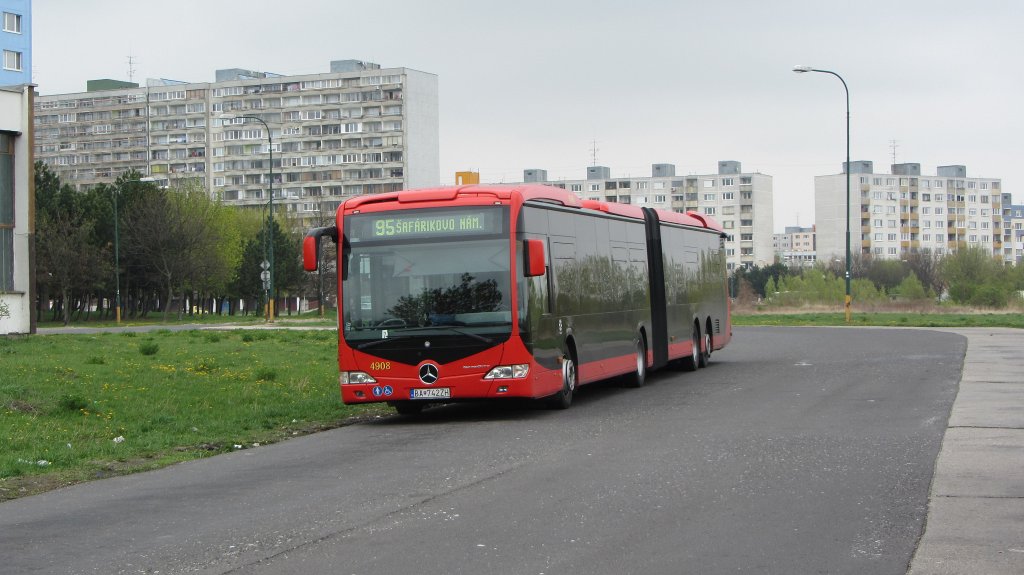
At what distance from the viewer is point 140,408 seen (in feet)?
57.3

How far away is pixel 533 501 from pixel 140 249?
7940cm

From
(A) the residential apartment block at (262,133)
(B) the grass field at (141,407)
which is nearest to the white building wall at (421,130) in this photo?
(A) the residential apartment block at (262,133)

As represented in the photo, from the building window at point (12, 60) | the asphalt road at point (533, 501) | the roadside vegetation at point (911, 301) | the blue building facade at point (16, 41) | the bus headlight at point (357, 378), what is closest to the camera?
the asphalt road at point (533, 501)

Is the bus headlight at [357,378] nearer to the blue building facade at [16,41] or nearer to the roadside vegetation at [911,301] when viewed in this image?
the roadside vegetation at [911,301]

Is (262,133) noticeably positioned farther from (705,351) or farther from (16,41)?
(705,351)

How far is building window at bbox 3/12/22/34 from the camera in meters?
93.3

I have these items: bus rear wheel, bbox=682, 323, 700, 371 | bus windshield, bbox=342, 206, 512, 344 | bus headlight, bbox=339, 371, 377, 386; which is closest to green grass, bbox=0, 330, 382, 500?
bus headlight, bbox=339, 371, 377, 386

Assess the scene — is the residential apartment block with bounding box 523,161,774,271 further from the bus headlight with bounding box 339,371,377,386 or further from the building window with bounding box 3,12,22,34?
the bus headlight with bounding box 339,371,377,386

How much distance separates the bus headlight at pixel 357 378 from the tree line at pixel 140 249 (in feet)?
174

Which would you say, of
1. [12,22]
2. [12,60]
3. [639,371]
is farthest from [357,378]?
[12,22]

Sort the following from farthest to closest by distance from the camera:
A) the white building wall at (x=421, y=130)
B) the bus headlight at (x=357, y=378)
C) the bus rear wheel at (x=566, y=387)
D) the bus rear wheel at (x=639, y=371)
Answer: the white building wall at (x=421, y=130)
the bus rear wheel at (x=639, y=371)
the bus rear wheel at (x=566, y=387)
the bus headlight at (x=357, y=378)

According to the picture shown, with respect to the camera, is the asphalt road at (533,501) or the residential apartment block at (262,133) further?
the residential apartment block at (262,133)

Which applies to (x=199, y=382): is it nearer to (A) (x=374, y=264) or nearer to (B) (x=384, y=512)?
(A) (x=374, y=264)

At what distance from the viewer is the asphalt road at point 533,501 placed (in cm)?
755
